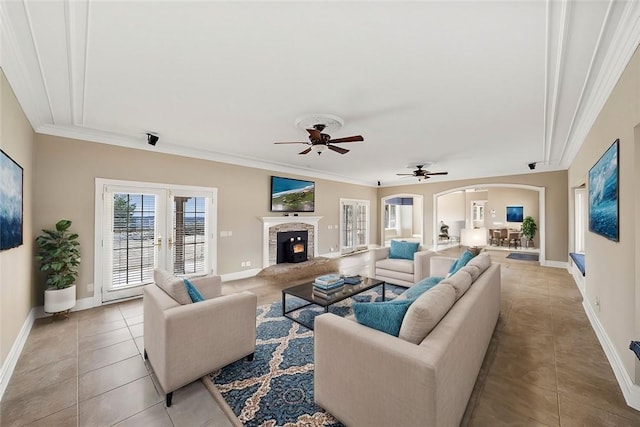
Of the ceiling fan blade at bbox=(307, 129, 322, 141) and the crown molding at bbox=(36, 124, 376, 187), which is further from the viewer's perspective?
the crown molding at bbox=(36, 124, 376, 187)

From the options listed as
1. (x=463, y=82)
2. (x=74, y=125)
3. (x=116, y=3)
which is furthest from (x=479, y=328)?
(x=74, y=125)

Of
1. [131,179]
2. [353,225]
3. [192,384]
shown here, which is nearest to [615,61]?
[192,384]

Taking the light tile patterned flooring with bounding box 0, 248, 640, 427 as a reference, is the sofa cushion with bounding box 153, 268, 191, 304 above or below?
above

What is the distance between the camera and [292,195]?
664 centimetres

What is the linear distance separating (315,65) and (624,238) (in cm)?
287

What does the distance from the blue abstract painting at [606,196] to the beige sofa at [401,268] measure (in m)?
2.20

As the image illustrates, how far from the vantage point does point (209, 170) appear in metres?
5.16

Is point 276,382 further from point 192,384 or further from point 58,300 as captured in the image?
point 58,300

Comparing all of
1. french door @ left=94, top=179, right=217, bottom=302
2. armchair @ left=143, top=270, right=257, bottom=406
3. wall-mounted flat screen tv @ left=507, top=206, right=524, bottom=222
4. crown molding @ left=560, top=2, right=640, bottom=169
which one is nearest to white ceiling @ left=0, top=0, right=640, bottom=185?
crown molding @ left=560, top=2, right=640, bottom=169

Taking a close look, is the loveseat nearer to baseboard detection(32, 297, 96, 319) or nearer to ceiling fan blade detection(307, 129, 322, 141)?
ceiling fan blade detection(307, 129, 322, 141)

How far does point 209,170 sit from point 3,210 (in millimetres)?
3162

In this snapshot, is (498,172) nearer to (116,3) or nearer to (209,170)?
(209,170)

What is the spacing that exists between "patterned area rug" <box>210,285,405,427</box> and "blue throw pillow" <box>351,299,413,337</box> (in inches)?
28.5

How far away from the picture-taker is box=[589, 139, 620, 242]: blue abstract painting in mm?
2225
